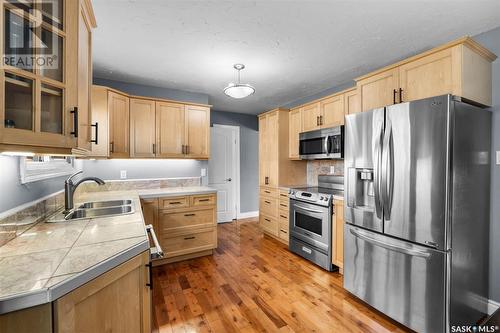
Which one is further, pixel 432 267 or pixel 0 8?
pixel 432 267

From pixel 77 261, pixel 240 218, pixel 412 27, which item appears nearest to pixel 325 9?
pixel 412 27

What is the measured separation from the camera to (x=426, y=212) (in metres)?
1.71

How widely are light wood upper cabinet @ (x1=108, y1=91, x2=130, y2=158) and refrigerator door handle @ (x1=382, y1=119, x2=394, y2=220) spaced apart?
3052mm

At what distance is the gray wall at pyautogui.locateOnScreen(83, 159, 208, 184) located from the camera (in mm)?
3199

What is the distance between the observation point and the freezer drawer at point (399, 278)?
1672 millimetres

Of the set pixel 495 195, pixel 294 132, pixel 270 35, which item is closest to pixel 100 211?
pixel 270 35

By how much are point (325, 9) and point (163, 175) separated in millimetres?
3038

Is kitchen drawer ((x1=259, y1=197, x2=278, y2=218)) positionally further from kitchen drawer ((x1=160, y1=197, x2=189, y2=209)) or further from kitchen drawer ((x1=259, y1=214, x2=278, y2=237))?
kitchen drawer ((x1=160, y1=197, x2=189, y2=209))

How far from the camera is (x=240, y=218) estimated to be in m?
5.49

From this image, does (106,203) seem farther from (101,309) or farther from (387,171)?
(387,171)

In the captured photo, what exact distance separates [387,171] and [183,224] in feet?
8.15

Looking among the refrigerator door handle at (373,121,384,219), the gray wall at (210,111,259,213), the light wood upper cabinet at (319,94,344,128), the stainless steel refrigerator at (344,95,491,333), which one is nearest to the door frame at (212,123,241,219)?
the gray wall at (210,111,259,213)

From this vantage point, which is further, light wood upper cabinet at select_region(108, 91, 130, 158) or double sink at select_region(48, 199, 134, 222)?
light wood upper cabinet at select_region(108, 91, 130, 158)

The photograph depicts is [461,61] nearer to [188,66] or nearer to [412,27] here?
[412,27]
